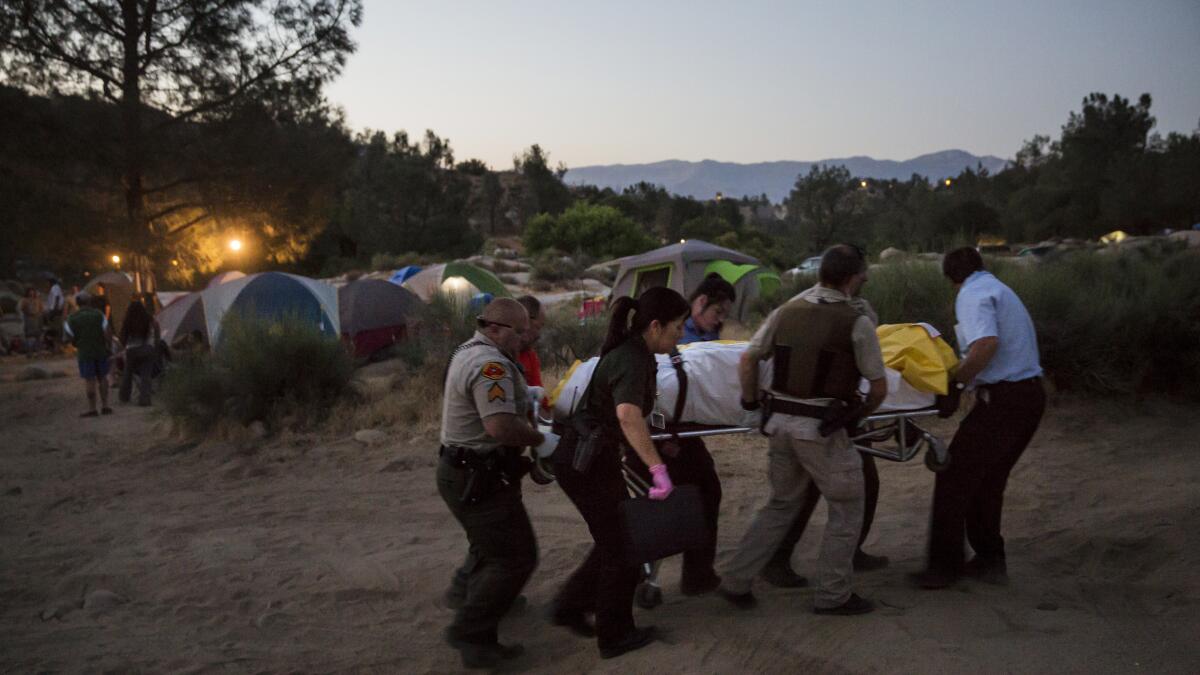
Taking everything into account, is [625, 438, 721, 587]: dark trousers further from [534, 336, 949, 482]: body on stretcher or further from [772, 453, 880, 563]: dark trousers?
[772, 453, 880, 563]: dark trousers

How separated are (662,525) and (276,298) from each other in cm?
1459

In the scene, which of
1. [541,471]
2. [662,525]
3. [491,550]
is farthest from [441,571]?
[662,525]

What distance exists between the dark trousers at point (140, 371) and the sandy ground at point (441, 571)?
398 cm

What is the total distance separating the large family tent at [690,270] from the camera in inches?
858

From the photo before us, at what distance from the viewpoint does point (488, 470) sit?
13.4 ft

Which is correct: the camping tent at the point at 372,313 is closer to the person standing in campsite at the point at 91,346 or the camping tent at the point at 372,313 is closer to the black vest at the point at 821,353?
the person standing in campsite at the point at 91,346

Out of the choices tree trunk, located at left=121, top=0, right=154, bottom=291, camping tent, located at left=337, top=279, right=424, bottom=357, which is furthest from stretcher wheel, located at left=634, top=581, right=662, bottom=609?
tree trunk, located at left=121, top=0, right=154, bottom=291

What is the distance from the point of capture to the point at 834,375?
413 centimetres

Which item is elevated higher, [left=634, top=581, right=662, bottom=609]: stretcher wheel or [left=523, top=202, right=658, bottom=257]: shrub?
[left=523, top=202, right=658, bottom=257]: shrub

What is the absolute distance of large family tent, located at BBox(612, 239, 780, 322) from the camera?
71.5ft

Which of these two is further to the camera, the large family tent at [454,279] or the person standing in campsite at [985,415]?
the large family tent at [454,279]

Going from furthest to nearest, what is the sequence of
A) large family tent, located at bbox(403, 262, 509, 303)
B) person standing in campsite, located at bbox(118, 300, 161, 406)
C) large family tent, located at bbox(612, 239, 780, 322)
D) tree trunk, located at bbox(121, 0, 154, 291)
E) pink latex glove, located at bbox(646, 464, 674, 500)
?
large family tent, located at bbox(403, 262, 509, 303) → large family tent, located at bbox(612, 239, 780, 322) → tree trunk, located at bbox(121, 0, 154, 291) → person standing in campsite, located at bbox(118, 300, 161, 406) → pink latex glove, located at bbox(646, 464, 674, 500)

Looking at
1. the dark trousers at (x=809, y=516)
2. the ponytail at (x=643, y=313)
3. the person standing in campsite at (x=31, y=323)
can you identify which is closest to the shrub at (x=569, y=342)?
the dark trousers at (x=809, y=516)

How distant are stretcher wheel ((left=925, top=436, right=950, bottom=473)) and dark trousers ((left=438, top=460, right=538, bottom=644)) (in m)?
2.07
